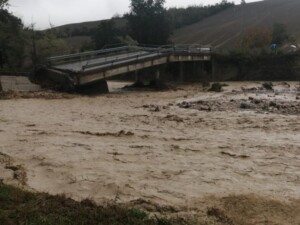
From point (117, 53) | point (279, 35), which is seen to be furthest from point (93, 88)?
point (279, 35)

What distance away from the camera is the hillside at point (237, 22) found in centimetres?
7981

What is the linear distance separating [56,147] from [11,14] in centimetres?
4016

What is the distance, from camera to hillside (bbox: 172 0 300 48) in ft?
262

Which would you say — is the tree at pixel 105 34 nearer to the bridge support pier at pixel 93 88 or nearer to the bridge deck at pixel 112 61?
Result: the bridge deck at pixel 112 61

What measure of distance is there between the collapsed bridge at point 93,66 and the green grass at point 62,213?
790 inches

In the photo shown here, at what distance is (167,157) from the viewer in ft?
39.9

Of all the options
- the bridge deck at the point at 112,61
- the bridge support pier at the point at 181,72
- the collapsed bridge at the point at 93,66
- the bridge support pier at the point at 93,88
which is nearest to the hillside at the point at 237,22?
the bridge support pier at the point at 181,72

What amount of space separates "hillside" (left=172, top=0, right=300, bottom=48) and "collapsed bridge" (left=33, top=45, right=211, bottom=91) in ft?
127

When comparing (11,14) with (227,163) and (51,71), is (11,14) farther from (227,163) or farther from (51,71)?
(227,163)

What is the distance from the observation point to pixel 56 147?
12.9 meters

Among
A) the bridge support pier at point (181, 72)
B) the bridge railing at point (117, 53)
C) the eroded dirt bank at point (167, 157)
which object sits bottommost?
the bridge support pier at point (181, 72)

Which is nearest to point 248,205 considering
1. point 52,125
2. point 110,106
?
point 52,125

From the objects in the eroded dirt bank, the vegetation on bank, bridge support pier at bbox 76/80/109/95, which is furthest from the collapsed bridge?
the vegetation on bank

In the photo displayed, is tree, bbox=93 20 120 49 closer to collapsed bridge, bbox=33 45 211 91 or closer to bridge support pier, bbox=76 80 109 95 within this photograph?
collapsed bridge, bbox=33 45 211 91
